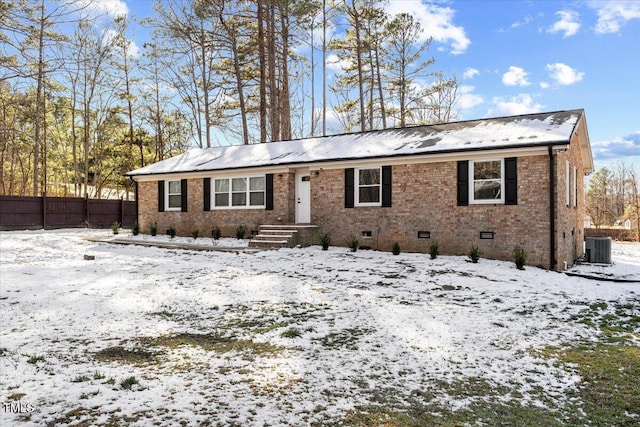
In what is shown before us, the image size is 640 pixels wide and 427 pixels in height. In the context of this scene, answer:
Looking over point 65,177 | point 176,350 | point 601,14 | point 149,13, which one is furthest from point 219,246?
point 65,177

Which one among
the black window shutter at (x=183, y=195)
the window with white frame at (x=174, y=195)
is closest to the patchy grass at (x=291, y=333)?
the black window shutter at (x=183, y=195)

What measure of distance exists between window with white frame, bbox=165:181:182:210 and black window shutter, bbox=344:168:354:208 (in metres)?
7.47

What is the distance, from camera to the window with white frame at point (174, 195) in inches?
643

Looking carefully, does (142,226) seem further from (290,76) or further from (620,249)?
(620,249)

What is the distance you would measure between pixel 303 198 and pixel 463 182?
5.55 meters

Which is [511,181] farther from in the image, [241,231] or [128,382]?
[128,382]

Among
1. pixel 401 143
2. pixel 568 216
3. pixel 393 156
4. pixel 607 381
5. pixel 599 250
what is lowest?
pixel 607 381

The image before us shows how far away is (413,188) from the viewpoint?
11828 mm

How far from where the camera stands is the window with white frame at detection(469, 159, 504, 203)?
10664 millimetres

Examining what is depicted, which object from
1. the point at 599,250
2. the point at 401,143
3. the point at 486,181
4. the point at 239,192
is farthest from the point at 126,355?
the point at 599,250

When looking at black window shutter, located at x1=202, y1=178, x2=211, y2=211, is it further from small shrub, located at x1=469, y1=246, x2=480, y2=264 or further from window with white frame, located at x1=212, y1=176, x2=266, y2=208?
small shrub, located at x1=469, y1=246, x2=480, y2=264

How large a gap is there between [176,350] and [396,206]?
8813 mm

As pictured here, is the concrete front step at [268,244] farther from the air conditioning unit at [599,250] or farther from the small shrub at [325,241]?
the air conditioning unit at [599,250]

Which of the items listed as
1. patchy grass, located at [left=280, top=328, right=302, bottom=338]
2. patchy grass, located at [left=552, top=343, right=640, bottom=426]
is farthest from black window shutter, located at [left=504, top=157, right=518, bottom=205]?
patchy grass, located at [left=280, top=328, right=302, bottom=338]
